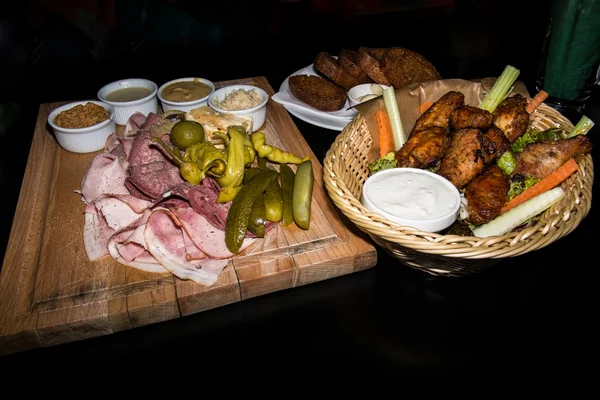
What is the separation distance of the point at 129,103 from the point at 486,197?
8.76ft

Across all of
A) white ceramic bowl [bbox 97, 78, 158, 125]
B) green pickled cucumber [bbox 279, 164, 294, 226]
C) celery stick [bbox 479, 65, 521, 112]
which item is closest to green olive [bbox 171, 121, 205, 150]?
green pickled cucumber [bbox 279, 164, 294, 226]

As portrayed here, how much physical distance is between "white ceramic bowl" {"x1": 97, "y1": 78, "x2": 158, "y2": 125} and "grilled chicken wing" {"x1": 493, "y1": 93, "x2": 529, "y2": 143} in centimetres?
256

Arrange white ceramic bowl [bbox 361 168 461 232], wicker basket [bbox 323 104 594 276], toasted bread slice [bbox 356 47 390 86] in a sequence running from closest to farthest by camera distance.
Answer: wicker basket [bbox 323 104 594 276] → white ceramic bowl [bbox 361 168 461 232] → toasted bread slice [bbox 356 47 390 86]

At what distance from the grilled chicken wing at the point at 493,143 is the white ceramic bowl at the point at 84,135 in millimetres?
2535

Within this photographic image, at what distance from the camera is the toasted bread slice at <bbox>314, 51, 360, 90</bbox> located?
12.5 feet

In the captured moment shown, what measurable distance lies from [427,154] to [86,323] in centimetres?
186

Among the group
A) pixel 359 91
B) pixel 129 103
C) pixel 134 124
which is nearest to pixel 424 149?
pixel 359 91

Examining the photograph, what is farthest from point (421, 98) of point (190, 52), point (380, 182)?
point (190, 52)

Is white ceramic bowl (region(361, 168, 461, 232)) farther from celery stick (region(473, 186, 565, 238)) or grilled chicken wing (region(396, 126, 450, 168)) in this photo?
celery stick (region(473, 186, 565, 238))

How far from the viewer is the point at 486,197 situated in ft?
7.25

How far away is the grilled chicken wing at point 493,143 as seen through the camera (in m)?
2.39

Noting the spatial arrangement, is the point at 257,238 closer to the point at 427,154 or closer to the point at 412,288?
the point at 412,288

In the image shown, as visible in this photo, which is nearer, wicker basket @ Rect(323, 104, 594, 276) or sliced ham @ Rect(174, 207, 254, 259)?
wicker basket @ Rect(323, 104, 594, 276)

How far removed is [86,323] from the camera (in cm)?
204
